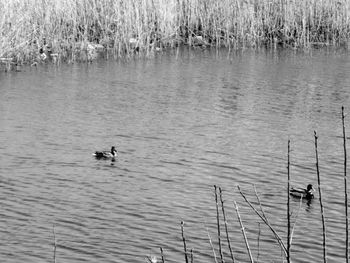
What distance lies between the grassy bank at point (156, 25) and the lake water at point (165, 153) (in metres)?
1.13

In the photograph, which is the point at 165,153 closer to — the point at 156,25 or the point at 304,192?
the point at 304,192

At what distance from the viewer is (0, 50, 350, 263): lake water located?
1220cm

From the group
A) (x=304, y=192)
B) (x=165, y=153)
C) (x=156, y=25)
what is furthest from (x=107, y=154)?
(x=156, y=25)

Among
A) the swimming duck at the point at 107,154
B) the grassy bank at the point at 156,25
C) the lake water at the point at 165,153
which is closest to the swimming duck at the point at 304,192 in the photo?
the lake water at the point at 165,153

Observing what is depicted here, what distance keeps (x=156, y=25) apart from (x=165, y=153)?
45.2 ft

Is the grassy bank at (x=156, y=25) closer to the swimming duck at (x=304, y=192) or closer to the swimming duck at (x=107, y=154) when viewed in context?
the swimming duck at (x=107, y=154)

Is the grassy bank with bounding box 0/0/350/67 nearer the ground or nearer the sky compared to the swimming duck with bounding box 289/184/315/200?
nearer the sky

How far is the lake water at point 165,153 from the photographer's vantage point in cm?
1220

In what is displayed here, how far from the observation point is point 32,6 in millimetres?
27203

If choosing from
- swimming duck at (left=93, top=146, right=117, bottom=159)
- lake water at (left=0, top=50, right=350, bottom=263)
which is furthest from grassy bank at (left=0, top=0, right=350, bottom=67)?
swimming duck at (left=93, top=146, right=117, bottom=159)

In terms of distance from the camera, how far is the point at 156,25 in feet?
99.8

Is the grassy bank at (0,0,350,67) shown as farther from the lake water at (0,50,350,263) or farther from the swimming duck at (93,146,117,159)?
the swimming duck at (93,146,117,159)

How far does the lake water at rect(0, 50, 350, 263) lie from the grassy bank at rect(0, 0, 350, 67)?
3.71ft

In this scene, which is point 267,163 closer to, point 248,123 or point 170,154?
point 170,154
